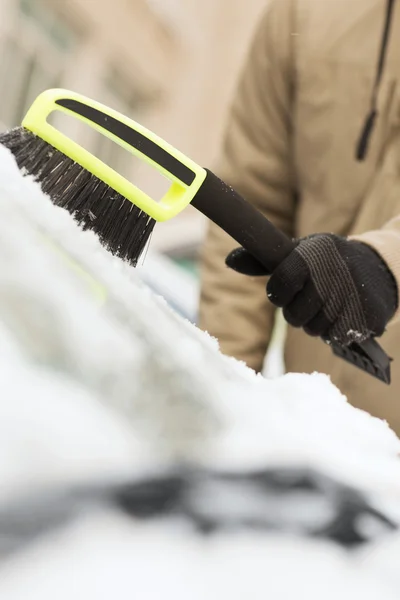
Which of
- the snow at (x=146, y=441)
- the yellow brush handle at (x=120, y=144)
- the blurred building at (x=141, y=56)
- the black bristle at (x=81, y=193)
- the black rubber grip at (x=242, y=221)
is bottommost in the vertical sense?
A: the snow at (x=146, y=441)

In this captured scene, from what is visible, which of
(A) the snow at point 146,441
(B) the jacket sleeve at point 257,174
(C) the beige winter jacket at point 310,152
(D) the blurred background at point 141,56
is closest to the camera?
(A) the snow at point 146,441

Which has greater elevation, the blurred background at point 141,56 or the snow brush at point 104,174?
the blurred background at point 141,56

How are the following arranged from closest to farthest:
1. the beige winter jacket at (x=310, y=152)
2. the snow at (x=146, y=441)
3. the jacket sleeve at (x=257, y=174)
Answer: the snow at (x=146, y=441) < the beige winter jacket at (x=310, y=152) < the jacket sleeve at (x=257, y=174)

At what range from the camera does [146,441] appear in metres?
0.24

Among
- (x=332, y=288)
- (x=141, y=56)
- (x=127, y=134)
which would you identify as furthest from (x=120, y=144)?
(x=141, y=56)

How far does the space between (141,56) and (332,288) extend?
2.40 metres

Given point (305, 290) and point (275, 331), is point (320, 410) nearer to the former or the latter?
point (305, 290)

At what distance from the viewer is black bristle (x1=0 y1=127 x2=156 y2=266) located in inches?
13.3

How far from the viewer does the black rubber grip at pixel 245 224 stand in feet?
1.22

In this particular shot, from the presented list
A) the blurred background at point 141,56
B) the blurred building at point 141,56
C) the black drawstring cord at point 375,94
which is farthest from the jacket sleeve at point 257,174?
the blurred building at point 141,56

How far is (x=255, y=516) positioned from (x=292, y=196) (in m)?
0.63

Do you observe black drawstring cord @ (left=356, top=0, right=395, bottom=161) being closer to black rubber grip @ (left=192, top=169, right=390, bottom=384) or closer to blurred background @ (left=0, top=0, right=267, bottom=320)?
black rubber grip @ (left=192, top=169, right=390, bottom=384)

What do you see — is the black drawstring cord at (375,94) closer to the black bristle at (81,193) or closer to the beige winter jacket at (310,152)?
the beige winter jacket at (310,152)

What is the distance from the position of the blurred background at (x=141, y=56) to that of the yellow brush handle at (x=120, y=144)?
158 cm
